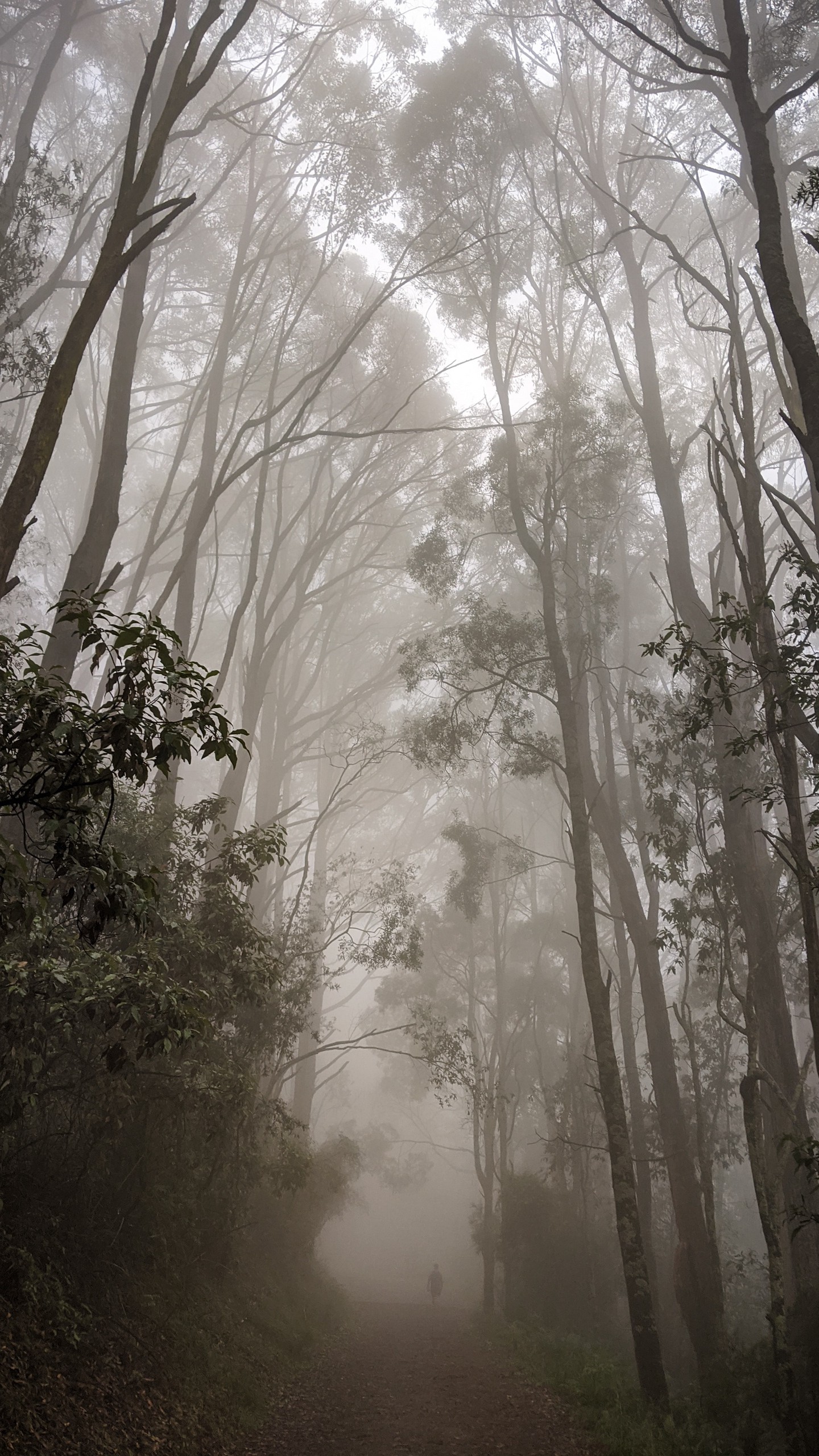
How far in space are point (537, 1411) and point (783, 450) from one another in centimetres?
2521

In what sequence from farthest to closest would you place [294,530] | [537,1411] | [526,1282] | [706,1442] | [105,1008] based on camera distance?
[294,530] → [526,1282] → [537,1411] → [706,1442] → [105,1008]

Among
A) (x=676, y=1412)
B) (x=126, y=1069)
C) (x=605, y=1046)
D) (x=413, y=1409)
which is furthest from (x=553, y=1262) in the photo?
(x=126, y=1069)

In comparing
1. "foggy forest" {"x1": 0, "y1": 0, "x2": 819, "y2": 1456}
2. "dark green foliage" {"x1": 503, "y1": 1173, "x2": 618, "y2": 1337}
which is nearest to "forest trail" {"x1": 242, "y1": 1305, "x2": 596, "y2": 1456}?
"foggy forest" {"x1": 0, "y1": 0, "x2": 819, "y2": 1456}

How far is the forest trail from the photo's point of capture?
7285 mm

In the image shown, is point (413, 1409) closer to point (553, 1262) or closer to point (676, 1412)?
point (676, 1412)

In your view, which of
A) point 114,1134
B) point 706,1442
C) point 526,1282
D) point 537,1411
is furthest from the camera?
point 526,1282

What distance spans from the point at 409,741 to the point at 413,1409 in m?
10.5

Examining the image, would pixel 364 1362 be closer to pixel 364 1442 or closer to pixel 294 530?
pixel 364 1442

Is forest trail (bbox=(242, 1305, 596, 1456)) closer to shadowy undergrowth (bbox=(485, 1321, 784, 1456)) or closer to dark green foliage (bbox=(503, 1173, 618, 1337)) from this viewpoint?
shadowy undergrowth (bbox=(485, 1321, 784, 1456))

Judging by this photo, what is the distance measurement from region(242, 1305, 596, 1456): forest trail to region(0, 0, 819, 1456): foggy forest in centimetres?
9

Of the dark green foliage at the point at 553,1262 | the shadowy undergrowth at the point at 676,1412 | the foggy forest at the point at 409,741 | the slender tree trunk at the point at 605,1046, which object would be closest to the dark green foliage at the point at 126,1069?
the foggy forest at the point at 409,741

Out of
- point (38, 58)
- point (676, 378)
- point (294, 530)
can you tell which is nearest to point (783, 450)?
point (676, 378)

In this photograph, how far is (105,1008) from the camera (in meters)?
5.54

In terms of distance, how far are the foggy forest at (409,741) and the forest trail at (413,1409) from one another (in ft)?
0.30
